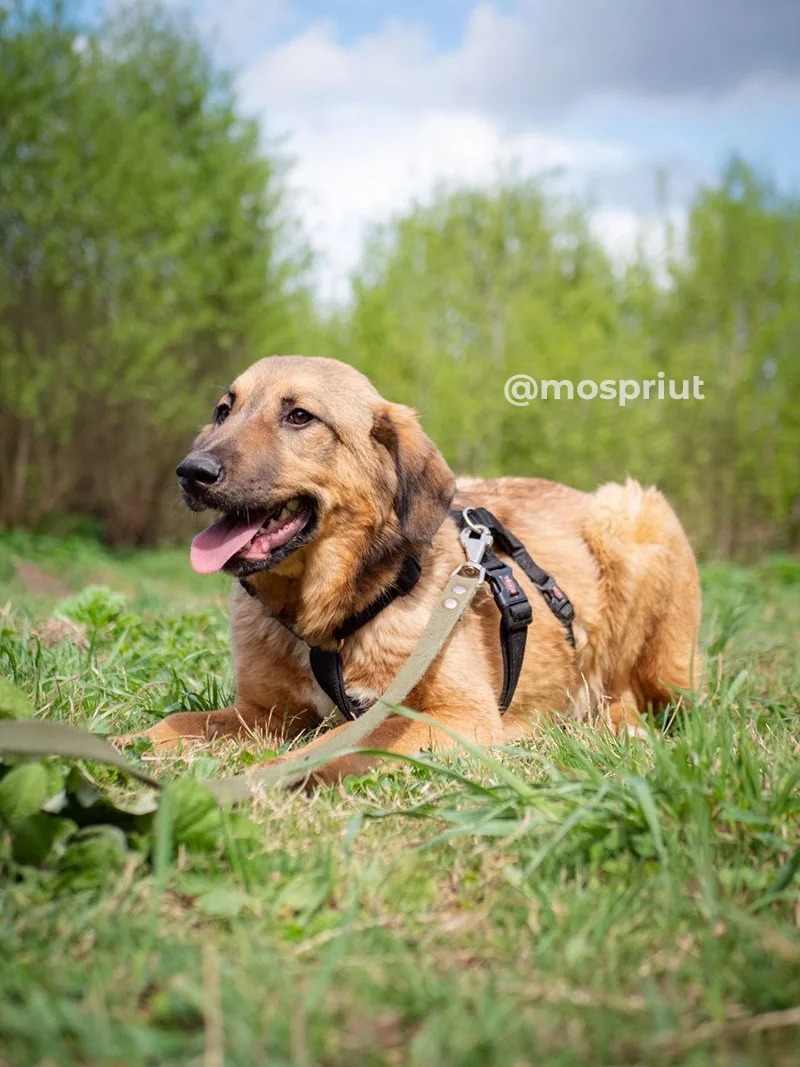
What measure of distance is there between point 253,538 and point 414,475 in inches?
26.7

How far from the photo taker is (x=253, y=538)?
11.4ft

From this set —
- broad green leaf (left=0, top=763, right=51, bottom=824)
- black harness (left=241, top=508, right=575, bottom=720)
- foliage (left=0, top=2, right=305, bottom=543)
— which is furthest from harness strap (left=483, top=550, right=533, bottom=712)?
foliage (left=0, top=2, right=305, bottom=543)

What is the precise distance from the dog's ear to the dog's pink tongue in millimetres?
544

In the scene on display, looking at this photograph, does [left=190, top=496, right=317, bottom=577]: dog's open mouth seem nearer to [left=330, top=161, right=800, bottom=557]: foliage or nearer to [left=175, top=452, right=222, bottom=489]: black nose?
[left=175, top=452, right=222, bottom=489]: black nose

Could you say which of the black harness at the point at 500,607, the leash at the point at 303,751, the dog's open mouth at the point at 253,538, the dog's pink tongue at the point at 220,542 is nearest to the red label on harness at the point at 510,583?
the black harness at the point at 500,607

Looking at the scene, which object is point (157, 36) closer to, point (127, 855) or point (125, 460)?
point (125, 460)

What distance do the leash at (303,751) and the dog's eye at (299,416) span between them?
82 cm

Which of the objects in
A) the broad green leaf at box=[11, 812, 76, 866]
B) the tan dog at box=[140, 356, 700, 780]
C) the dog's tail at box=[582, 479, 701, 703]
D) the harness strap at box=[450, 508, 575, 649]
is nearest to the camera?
the broad green leaf at box=[11, 812, 76, 866]

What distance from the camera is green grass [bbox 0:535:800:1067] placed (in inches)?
62.0

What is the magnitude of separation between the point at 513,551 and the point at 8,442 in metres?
13.6

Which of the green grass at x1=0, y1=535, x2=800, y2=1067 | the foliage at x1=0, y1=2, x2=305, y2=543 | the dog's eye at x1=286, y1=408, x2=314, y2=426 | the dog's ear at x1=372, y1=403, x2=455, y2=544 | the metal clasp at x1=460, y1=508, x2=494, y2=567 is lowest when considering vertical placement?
the green grass at x1=0, y1=535, x2=800, y2=1067

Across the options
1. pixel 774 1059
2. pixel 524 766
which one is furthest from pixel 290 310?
pixel 774 1059

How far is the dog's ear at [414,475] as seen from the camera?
3623 millimetres

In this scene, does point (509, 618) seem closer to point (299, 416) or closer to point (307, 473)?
point (307, 473)
